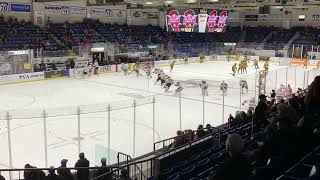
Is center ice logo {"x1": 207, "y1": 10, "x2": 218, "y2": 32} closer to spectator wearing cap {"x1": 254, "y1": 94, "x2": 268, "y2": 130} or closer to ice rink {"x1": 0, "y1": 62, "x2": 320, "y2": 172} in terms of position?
ice rink {"x1": 0, "y1": 62, "x2": 320, "y2": 172}

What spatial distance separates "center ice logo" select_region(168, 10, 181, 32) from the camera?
2364 centimetres

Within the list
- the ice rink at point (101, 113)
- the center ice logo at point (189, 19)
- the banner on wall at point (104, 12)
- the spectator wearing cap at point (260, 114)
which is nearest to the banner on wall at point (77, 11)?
the banner on wall at point (104, 12)

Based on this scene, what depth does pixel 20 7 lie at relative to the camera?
102 feet

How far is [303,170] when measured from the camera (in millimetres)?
4027

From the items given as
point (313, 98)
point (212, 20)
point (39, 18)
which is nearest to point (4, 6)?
point (39, 18)

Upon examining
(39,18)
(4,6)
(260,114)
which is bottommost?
(260,114)

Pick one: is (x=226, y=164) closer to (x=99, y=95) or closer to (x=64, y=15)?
(x=99, y=95)

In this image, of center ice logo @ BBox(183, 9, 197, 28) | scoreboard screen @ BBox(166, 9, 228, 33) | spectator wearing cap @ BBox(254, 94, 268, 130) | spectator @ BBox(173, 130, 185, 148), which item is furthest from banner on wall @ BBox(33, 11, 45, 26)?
spectator wearing cap @ BBox(254, 94, 268, 130)

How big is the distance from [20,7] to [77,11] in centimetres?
643

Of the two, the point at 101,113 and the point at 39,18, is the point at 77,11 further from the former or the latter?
the point at 101,113

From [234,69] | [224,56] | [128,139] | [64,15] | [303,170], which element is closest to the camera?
[303,170]

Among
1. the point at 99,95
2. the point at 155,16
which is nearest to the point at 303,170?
the point at 99,95

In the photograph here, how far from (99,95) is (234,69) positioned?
1166 centimetres

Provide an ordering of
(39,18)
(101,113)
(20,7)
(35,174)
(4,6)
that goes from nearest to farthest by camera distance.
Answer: (35,174), (101,113), (4,6), (20,7), (39,18)
